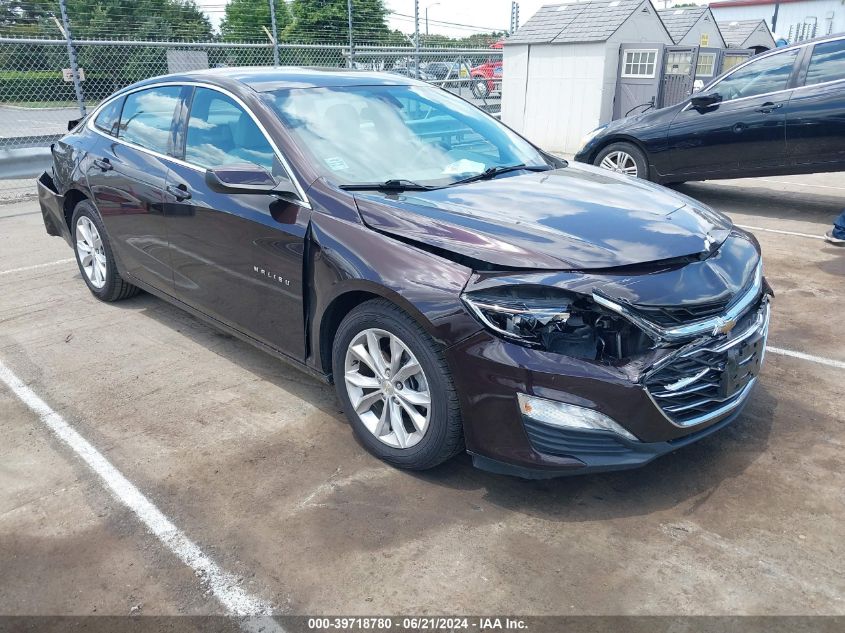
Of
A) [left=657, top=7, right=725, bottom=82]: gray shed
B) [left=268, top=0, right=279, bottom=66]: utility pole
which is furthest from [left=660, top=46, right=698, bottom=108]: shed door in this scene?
[left=268, top=0, right=279, bottom=66]: utility pole

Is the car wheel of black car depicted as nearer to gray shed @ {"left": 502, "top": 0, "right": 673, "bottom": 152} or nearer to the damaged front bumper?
gray shed @ {"left": 502, "top": 0, "right": 673, "bottom": 152}

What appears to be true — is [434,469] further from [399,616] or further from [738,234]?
[738,234]

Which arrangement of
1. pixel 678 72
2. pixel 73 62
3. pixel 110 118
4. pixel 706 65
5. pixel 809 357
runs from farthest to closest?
pixel 706 65
pixel 678 72
pixel 73 62
pixel 110 118
pixel 809 357

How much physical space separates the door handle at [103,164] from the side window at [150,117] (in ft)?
0.64

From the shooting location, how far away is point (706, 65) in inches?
555

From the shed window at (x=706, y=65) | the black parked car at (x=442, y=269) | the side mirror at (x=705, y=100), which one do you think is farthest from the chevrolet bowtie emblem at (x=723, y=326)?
the shed window at (x=706, y=65)

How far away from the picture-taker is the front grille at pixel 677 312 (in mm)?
2670

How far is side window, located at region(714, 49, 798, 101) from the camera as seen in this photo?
7.98 meters

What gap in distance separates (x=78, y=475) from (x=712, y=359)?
2808 millimetres

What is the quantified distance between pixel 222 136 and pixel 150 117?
3.24ft

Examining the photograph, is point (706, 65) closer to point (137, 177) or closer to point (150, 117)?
point (150, 117)

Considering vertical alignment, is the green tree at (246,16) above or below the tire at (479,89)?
above

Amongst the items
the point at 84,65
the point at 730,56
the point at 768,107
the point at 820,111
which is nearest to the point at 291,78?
the point at 768,107

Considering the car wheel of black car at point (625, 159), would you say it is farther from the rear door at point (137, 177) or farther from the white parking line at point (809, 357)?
the rear door at point (137, 177)
